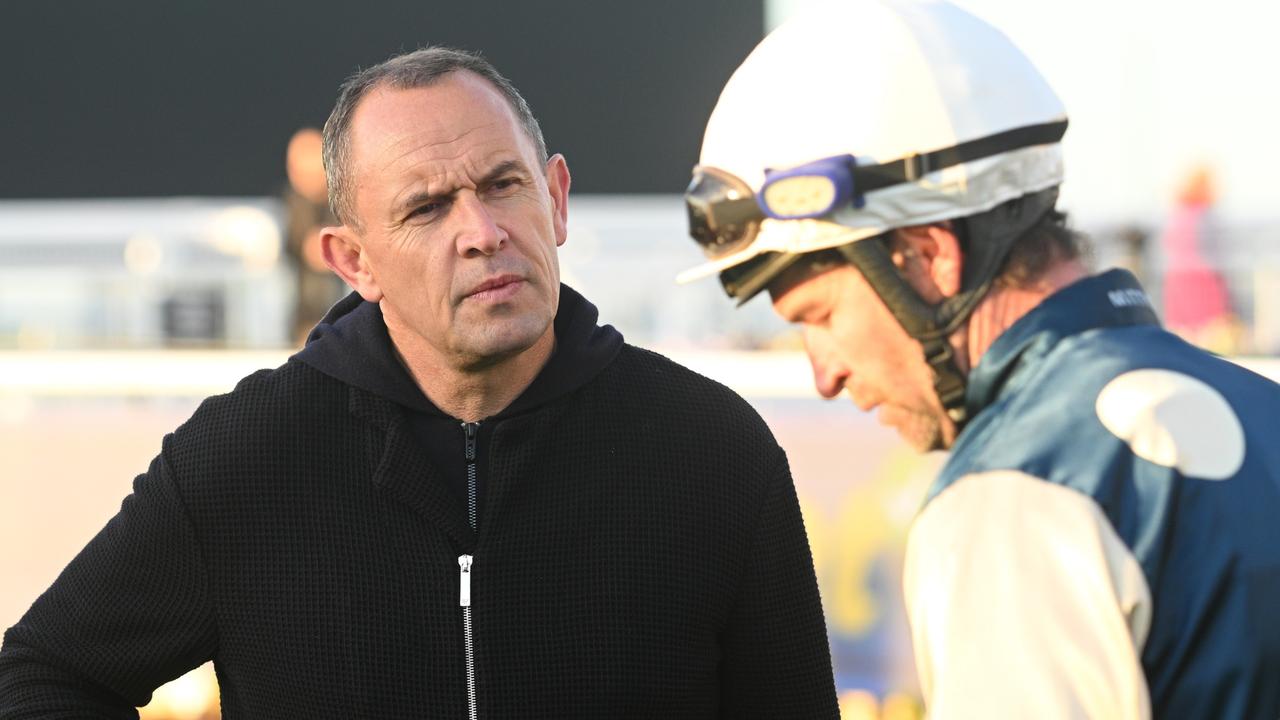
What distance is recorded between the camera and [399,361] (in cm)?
280

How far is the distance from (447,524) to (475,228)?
512mm

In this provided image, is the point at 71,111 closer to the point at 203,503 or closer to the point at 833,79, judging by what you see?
the point at 203,503

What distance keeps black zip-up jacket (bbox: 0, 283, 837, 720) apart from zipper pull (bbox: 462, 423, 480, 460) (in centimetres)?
→ 2

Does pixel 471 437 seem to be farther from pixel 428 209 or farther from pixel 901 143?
pixel 901 143

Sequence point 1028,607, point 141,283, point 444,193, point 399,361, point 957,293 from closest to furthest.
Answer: point 1028,607
point 957,293
point 444,193
point 399,361
point 141,283

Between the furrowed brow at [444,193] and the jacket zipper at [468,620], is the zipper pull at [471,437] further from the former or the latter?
the furrowed brow at [444,193]

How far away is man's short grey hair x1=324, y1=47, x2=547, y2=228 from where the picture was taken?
2.79 meters

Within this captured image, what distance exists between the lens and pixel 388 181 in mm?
2721

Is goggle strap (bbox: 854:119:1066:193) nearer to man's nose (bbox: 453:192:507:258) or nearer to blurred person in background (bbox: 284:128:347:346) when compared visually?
man's nose (bbox: 453:192:507:258)

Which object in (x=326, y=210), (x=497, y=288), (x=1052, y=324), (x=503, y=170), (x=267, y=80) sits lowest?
(x=1052, y=324)

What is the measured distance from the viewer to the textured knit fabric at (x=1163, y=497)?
60.8 inches

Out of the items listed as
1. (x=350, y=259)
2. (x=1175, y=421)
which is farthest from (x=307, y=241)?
(x=1175, y=421)

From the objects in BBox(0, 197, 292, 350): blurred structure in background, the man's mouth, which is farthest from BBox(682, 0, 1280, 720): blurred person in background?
BBox(0, 197, 292, 350): blurred structure in background

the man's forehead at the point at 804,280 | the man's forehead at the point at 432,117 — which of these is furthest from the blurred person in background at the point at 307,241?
the man's forehead at the point at 804,280
